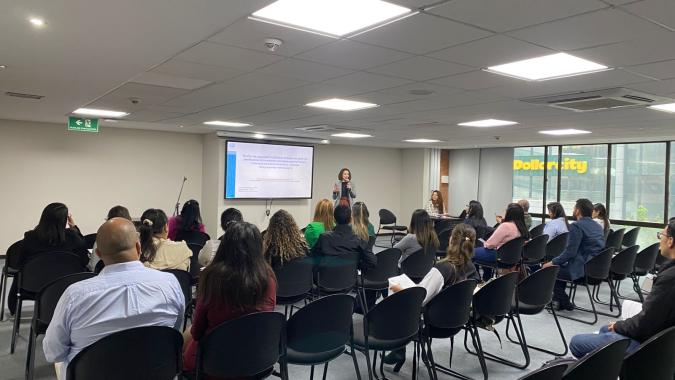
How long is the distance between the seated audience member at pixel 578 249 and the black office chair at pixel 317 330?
3470 millimetres

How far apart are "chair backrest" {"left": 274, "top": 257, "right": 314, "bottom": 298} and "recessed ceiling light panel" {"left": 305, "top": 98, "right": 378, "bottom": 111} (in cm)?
201

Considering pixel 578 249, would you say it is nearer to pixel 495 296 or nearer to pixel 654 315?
pixel 495 296

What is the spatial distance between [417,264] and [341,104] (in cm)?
208

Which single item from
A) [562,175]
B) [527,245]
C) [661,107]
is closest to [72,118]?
[527,245]

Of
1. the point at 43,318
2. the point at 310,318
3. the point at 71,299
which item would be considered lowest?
the point at 43,318

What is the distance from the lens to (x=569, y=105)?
498 centimetres

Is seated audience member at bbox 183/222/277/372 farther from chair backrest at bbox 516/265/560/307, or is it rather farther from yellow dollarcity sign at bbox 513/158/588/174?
yellow dollarcity sign at bbox 513/158/588/174

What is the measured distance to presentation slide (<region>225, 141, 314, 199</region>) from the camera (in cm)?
954

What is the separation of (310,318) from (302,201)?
8.10 m

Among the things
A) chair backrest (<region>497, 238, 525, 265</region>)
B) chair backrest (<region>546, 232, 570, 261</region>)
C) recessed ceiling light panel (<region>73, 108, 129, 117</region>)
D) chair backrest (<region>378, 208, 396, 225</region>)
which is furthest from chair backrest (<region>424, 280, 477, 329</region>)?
chair backrest (<region>378, 208, 396, 225</region>)

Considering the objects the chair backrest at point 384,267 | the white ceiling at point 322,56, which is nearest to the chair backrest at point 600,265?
the white ceiling at point 322,56

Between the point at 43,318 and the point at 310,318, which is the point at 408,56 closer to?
the point at 310,318

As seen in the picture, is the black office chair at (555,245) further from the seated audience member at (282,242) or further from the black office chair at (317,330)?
the black office chair at (317,330)

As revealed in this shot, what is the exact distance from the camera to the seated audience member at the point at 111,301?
2023 millimetres
